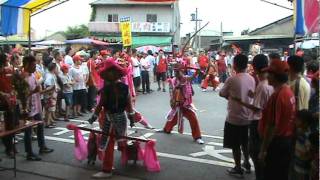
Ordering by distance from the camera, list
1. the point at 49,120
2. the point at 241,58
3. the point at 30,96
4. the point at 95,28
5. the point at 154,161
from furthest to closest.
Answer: the point at 95,28 < the point at 49,120 < the point at 30,96 < the point at 154,161 < the point at 241,58

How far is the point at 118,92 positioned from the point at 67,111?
5.13 metres

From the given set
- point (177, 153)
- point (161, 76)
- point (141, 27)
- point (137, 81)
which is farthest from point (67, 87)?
→ point (141, 27)

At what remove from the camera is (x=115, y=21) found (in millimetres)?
46219

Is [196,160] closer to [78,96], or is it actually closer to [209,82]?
[78,96]

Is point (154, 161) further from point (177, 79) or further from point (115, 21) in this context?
point (115, 21)

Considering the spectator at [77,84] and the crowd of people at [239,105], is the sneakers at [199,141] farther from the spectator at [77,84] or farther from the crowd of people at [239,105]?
the spectator at [77,84]

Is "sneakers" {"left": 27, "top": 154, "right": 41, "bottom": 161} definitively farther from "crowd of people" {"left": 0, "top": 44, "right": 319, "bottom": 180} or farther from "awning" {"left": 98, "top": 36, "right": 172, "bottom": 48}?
"awning" {"left": 98, "top": 36, "right": 172, "bottom": 48}

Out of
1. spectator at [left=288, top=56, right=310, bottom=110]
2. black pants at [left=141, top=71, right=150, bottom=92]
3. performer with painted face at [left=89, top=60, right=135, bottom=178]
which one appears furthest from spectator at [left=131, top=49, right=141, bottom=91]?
spectator at [left=288, top=56, right=310, bottom=110]

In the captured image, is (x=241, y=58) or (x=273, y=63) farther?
(x=241, y=58)

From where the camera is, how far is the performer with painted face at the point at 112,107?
6.29m

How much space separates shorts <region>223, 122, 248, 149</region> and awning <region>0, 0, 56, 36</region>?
4738 millimetres

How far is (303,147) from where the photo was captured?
3973 mm

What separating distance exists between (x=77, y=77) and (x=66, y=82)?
0.45 m

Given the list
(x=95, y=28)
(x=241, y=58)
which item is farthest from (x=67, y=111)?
(x=95, y=28)
